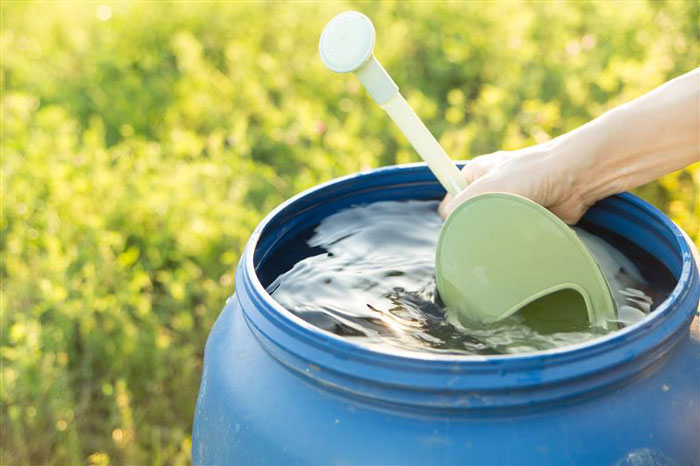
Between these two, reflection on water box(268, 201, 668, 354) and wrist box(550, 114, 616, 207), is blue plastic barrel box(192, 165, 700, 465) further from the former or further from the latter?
wrist box(550, 114, 616, 207)

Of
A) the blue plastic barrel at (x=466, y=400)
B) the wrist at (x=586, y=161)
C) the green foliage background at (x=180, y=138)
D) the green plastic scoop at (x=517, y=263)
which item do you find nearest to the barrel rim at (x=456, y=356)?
the blue plastic barrel at (x=466, y=400)

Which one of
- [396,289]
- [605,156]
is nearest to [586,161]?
[605,156]

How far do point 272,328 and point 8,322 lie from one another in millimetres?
1575

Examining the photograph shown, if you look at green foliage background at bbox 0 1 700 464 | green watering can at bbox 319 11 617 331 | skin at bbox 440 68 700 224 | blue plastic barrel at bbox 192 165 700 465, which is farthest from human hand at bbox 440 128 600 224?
green foliage background at bbox 0 1 700 464

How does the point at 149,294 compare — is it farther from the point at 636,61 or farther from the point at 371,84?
the point at 636,61

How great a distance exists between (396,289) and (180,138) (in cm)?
171

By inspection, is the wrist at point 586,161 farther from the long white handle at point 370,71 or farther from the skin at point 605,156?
the long white handle at point 370,71

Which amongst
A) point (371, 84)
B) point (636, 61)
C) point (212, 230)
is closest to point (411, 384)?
point (371, 84)

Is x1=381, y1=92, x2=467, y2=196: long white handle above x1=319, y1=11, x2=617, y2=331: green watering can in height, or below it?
above

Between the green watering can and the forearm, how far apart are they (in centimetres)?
28

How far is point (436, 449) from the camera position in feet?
3.04

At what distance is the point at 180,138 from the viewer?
286 centimetres

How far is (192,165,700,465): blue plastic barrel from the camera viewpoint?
90 centimetres

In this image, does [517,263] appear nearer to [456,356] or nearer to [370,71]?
[456,356]
